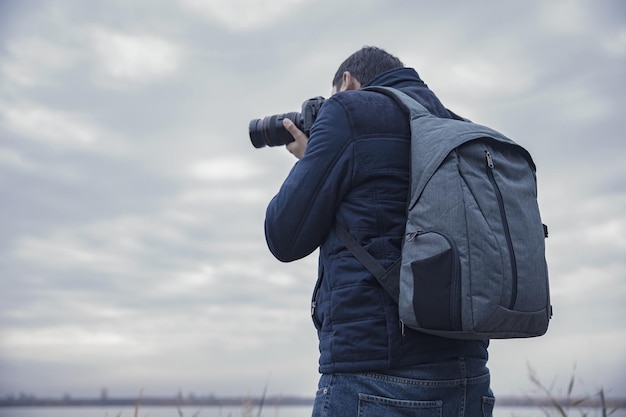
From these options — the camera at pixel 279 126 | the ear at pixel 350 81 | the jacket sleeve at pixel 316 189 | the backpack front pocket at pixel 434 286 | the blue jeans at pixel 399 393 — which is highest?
the ear at pixel 350 81

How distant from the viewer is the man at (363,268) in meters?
1.70

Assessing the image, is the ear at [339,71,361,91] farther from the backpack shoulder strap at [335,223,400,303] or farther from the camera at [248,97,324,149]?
the backpack shoulder strap at [335,223,400,303]

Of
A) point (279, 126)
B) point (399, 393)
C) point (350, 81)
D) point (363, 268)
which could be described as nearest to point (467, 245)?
point (363, 268)

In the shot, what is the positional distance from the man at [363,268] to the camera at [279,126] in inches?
14.2

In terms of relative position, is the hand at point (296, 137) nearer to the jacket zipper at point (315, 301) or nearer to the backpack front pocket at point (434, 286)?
the jacket zipper at point (315, 301)

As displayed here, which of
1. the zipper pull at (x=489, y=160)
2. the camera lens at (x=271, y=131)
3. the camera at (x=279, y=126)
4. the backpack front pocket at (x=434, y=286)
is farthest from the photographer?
the camera lens at (x=271, y=131)

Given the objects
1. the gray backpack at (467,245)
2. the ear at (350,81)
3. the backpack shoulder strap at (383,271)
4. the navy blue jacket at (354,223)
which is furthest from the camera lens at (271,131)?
the backpack shoulder strap at (383,271)

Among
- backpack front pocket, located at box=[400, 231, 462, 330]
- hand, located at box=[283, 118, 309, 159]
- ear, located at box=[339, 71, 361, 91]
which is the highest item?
ear, located at box=[339, 71, 361, 91]

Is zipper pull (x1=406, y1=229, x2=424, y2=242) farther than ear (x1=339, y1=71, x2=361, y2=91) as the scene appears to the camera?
No

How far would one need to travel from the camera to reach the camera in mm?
2254

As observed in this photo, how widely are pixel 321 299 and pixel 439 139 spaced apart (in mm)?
513

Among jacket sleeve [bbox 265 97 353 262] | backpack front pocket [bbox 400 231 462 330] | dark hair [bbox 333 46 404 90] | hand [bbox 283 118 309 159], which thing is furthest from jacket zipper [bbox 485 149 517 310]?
hand [bbox 283 118 309 159]

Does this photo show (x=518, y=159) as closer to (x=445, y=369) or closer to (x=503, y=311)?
(x=503, y=311)

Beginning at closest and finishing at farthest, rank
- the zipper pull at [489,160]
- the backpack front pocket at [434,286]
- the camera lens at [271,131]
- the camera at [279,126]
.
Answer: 1. the backpack front pocket at [434,286]
2. the zipper pull at [489,160]
3. the camera at [279,126]
4. the camera lens at [271,131]
